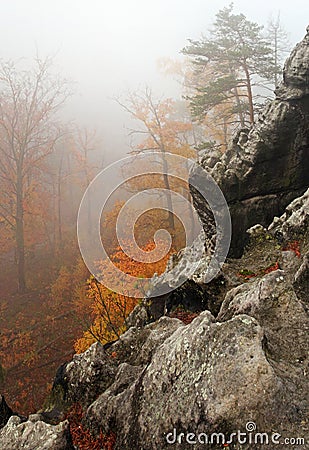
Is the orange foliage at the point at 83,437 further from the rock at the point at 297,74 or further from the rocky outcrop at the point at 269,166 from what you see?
the rock at the point at 297,74

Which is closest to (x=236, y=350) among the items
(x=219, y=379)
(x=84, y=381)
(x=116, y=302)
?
(x=219, y=379)

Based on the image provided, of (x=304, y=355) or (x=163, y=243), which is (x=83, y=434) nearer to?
(x=304, y=355)

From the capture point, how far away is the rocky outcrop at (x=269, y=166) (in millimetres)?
11125

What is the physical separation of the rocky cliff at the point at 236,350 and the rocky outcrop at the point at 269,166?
0.04 m

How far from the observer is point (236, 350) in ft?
16.6

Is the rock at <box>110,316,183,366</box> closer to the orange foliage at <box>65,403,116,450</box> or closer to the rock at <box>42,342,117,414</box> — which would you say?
the rock at <box>42,342,117,414</box>

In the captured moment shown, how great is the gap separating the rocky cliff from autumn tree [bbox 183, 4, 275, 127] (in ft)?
25.0


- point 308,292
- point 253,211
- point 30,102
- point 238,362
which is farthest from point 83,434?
point 30,102

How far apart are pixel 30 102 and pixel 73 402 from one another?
74.4ft

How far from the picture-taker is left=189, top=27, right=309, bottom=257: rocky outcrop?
11.1 metres

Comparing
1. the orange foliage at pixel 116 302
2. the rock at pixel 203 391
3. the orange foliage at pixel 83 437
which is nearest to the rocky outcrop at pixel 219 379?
the rock at pixel 203 391

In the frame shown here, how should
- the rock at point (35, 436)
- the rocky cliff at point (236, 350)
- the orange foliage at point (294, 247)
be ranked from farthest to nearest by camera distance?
the orange foliage at point (294, 247)
the rock at point (35, 436)
the rocky cliff at point (236, 350)

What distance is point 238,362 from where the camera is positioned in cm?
489

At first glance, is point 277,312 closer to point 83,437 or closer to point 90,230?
point 83,437
